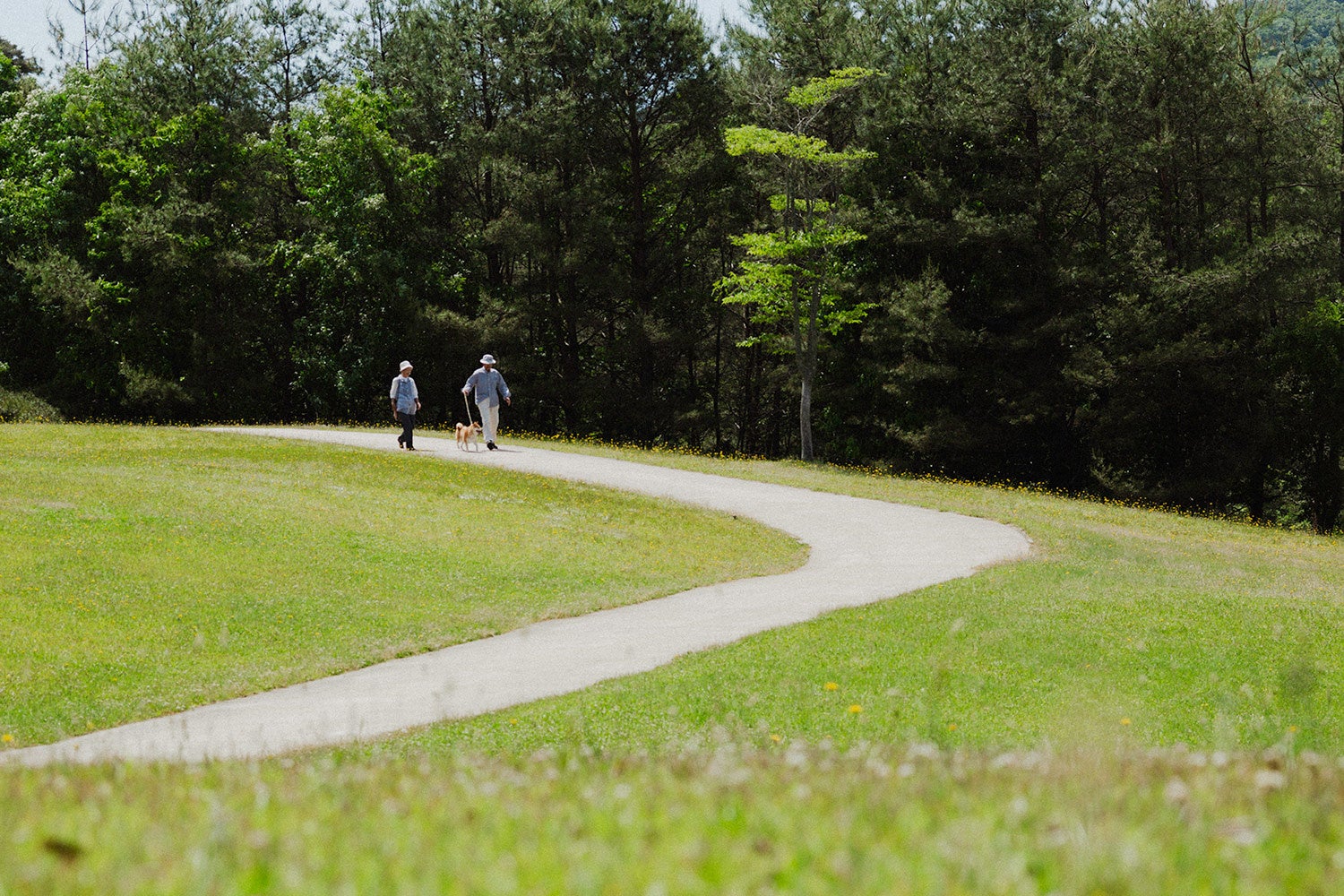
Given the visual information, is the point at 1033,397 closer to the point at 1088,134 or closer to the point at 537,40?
the point at 1088,134

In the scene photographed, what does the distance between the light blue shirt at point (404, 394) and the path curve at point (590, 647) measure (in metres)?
8.56

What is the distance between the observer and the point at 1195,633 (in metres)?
11.2

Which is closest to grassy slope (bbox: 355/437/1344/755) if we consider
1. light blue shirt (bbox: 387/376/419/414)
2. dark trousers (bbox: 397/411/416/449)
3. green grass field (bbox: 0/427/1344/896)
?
green grass field (bbox: 0/427/1344/896)

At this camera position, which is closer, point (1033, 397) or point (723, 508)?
point (723, 508)

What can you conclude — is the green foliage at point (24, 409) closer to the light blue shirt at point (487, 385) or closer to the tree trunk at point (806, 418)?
the light blue shirt at point (487, 385)

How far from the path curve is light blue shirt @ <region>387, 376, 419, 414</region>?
856 cm

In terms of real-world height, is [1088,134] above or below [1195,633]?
above

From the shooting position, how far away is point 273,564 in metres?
14.3

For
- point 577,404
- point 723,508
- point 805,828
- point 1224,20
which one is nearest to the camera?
point 805,828

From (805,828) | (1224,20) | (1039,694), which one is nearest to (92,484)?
(1039,694)

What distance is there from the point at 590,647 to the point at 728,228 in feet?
122

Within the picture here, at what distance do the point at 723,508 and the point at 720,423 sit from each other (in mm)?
30171

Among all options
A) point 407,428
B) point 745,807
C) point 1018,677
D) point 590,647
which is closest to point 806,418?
point 407,428

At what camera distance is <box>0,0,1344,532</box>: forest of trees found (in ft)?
120
